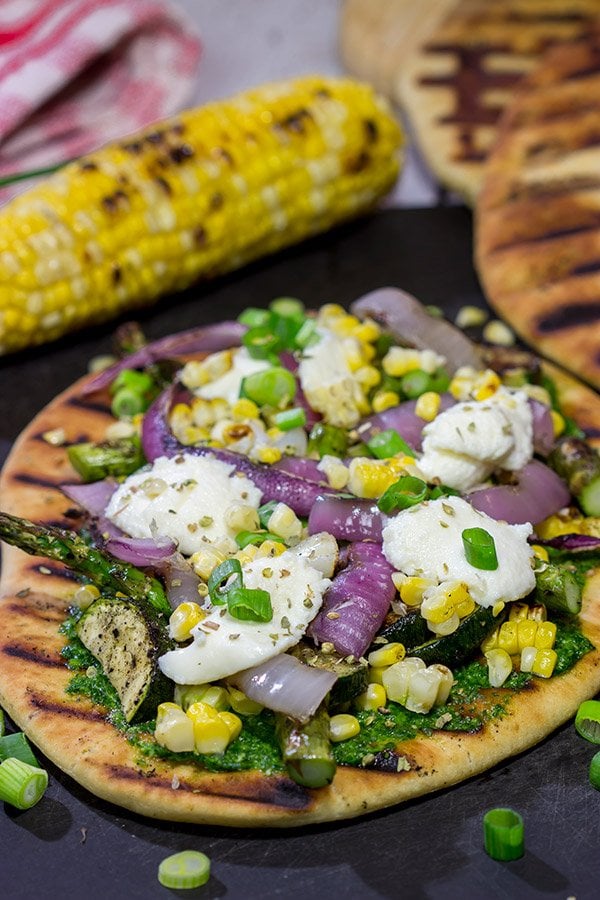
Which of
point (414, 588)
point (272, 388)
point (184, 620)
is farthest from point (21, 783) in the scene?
point (272, 388)

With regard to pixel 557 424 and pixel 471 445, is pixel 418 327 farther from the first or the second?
pixel 471 445

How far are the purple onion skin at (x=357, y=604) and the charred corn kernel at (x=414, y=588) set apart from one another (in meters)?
0.05

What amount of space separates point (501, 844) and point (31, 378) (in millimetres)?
3497

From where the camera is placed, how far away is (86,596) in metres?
4.24

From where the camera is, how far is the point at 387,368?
4941 millimetres

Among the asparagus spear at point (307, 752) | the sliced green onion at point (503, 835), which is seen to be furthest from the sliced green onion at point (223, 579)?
the sliced green onion at point (503, 835)

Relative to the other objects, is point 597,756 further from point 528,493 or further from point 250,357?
point 250,357

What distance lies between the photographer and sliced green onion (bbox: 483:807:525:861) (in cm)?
346

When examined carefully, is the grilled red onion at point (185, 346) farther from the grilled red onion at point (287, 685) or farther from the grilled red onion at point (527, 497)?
the grilled red onion at point (287, 685)

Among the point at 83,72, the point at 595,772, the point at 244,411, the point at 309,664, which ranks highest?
the point at 83,72

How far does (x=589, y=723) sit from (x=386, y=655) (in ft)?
2.30

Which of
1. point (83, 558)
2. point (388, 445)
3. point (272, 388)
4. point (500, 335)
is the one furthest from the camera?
point (500, 335)

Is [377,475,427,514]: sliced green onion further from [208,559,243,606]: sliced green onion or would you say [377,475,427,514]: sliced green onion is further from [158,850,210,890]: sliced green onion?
[158,850,210,890]: sliced green onion

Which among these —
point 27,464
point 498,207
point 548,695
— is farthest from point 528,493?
point 498,207
